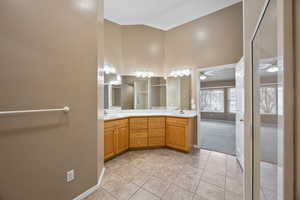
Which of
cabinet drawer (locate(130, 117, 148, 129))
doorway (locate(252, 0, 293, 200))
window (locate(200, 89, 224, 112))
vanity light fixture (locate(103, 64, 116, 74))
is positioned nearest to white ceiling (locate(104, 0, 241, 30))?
vanity light fixture (locate(103, 64, 116, 74))

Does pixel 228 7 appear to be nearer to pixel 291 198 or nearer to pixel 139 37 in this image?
pixel 139 37

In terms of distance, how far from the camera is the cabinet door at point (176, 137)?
2911 millimetres

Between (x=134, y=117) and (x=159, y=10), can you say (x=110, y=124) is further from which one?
(x=159, y=10)

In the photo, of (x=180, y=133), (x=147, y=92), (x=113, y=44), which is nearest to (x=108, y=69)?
(x=113, y=44)

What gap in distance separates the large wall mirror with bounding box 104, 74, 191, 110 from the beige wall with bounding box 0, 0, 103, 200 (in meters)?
1.67

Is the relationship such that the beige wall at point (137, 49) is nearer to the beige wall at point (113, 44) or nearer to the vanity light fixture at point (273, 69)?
the beige wall at point (113, 44)

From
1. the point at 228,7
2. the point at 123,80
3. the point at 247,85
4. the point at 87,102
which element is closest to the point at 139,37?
the point at 123,80

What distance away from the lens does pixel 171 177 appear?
2.03 m

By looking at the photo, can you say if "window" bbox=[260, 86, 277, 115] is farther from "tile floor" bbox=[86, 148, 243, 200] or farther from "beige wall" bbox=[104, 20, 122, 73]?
"beige wall" bbox=[104, 20, 122, 73]

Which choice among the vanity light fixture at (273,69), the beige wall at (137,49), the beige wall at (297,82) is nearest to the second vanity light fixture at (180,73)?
the beige wall at (137,49)

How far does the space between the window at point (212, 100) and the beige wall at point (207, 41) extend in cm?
534

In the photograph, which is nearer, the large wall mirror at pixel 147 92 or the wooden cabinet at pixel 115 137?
the wooden cabinet at pixel 115 137

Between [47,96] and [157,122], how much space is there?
225cm

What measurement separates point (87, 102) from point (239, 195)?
2.18 meters
